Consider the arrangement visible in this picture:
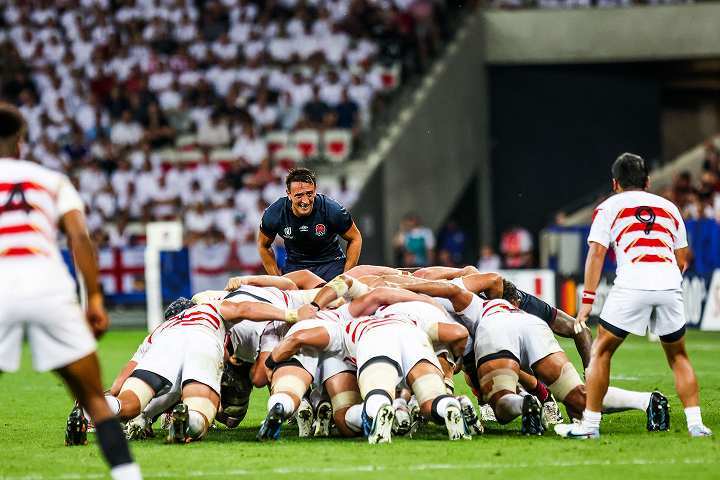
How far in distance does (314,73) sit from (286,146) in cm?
208

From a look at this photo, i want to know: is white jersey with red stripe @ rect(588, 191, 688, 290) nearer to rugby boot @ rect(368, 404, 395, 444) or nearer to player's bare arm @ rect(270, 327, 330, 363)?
rugby boot @ rect(368, 404, 395, 444)

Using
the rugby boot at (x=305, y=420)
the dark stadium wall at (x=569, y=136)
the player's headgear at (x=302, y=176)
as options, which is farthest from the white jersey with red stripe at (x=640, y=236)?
the dark stadium wall at (x=569, y=136)

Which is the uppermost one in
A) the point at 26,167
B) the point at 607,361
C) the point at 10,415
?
the point at 26,167

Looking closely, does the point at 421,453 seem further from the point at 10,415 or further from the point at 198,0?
the point at 198,0

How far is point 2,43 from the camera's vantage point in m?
32.2

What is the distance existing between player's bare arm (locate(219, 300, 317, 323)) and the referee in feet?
10.4

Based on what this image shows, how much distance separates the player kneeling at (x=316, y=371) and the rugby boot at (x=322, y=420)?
0.42ft

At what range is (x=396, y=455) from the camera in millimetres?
8719

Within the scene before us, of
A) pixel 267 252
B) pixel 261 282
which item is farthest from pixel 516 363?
pixel 267 252

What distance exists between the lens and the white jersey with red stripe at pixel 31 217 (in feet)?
23.0

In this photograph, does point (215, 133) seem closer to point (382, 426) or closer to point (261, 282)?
point (261, 282)

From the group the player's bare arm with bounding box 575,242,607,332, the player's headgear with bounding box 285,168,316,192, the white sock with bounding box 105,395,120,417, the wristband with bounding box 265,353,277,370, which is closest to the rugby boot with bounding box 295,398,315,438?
the wristband with bounding box 265,353,277,370

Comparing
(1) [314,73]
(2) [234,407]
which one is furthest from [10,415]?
(1) [314,73]

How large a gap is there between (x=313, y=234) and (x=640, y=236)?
5.08 meters
